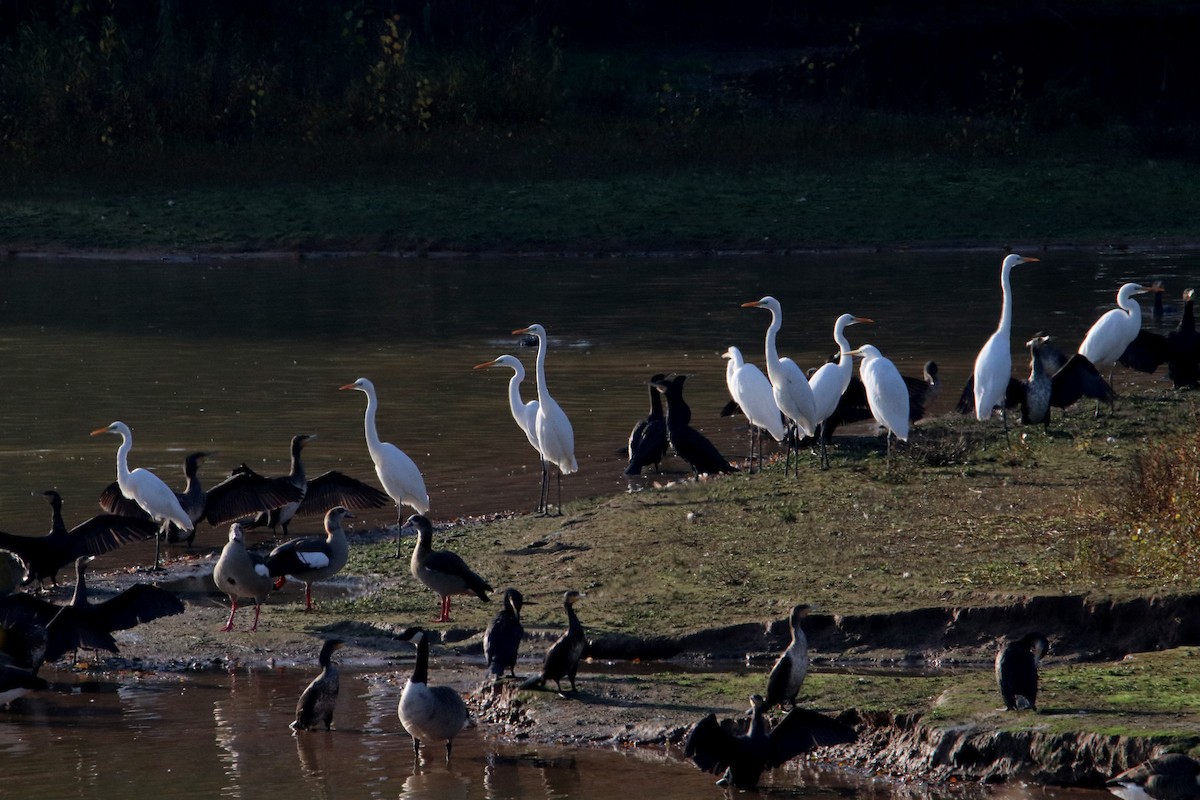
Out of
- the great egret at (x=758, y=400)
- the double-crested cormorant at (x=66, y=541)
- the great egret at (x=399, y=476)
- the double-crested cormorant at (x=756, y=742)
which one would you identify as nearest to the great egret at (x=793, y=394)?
the great egret at (x=758, y=400)

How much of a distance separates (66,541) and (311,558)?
6.71 feet

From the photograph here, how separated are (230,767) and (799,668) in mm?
2523

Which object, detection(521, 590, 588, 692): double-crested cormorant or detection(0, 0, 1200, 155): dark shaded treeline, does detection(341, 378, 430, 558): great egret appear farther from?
detection(0, 0, 1200, 155): dark shaded treeline

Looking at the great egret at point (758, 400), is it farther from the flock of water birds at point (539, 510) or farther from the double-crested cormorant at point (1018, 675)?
the double-crested cormorant at point (1018, 675)

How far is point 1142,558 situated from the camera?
9.00 metres

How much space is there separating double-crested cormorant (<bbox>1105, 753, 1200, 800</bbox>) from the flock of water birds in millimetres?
13

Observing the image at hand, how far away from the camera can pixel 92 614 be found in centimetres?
913

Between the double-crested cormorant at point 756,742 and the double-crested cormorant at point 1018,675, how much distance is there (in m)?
0.69

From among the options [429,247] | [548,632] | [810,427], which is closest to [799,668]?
[548,632]

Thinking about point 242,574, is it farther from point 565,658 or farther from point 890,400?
point 890,400

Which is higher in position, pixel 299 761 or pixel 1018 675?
pixel 1018 675

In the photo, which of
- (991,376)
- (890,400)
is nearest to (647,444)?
(890,400)

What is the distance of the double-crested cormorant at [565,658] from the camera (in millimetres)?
8023

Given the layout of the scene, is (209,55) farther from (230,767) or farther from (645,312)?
(230,767)
